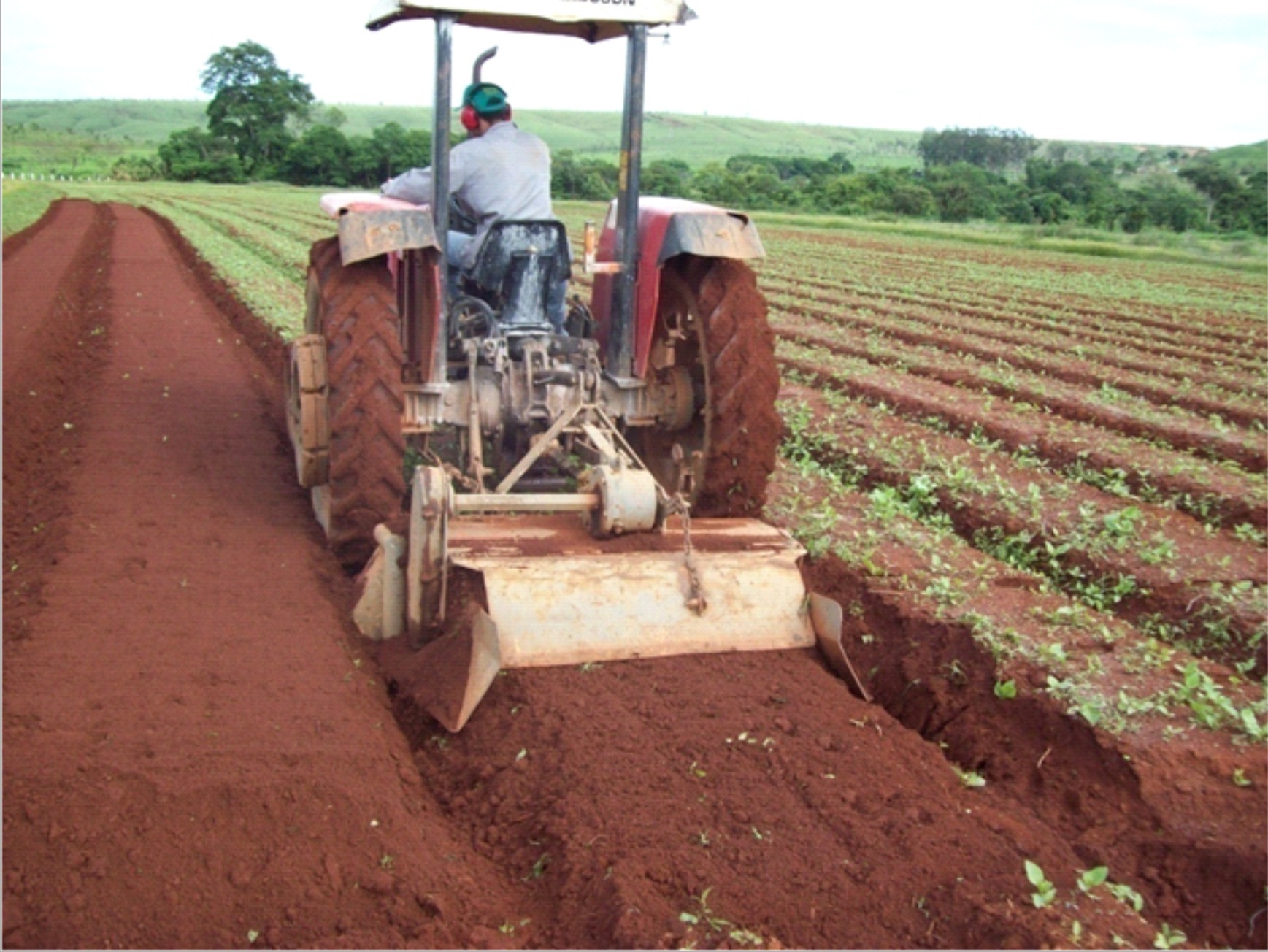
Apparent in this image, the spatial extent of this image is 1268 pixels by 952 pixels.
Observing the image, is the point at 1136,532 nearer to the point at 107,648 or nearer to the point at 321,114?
the point at 107,648

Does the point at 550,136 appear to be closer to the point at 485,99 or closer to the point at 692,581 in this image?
the point at 485,99

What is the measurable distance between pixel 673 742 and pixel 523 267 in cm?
239

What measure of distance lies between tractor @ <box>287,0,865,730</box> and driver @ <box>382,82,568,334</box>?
0.12 m

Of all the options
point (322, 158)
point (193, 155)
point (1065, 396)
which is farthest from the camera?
point (193, 155)

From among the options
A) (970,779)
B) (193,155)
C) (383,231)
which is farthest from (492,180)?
(193,155)

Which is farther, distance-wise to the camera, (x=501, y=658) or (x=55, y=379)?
(x=55, y=379)

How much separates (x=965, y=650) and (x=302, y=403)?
2.93 meters

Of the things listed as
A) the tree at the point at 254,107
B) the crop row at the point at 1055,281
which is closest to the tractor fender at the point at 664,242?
the crop row at the point at 1055,281

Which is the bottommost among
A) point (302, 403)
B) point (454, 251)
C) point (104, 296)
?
point (104, 296)

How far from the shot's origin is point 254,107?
54.5 meters

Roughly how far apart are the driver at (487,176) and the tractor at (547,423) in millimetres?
119

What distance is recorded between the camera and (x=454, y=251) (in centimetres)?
567

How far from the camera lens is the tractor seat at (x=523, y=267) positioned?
18.0ft

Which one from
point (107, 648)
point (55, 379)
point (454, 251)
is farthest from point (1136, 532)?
point (55, 379)
